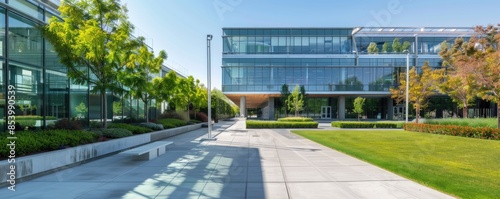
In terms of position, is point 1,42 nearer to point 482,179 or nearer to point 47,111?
point 47,111

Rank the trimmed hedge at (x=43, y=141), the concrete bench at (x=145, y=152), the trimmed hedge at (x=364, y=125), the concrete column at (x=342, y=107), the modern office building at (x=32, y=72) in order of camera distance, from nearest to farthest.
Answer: the trimmed hedge at (x=43, y=141), the concrete bench at (x=145, y=152), the modern office building at (x=32, y=72), the trimmed hedge at (x=364, y=125), the concrete column at (x=342, y=107)

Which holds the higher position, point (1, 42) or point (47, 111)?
point (1, 42)

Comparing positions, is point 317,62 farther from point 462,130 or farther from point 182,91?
point 462,130

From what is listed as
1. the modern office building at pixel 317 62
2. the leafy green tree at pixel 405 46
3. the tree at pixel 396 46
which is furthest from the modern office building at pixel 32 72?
the leafy green tree at pixel 405 46

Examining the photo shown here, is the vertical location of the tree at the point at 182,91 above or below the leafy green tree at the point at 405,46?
below

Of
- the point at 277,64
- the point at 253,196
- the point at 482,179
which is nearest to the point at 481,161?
the point at 482,179

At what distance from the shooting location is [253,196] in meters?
5.98

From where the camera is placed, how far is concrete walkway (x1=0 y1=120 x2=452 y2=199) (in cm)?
614

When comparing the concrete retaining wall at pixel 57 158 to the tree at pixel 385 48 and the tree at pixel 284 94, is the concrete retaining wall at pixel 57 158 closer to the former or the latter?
the tree at pixel 284 94

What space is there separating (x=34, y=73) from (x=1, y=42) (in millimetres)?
1978

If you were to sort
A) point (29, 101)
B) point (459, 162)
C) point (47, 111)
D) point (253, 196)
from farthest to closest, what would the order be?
point (47, 111)
point (29, 101)
point (459, 162)
point (253, 196)

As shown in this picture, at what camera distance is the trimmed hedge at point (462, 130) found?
61.1 ft

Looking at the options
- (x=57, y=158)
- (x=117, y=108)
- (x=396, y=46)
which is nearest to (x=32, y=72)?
(x=57, y=158)

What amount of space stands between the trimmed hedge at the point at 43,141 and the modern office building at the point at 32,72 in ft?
6.48
